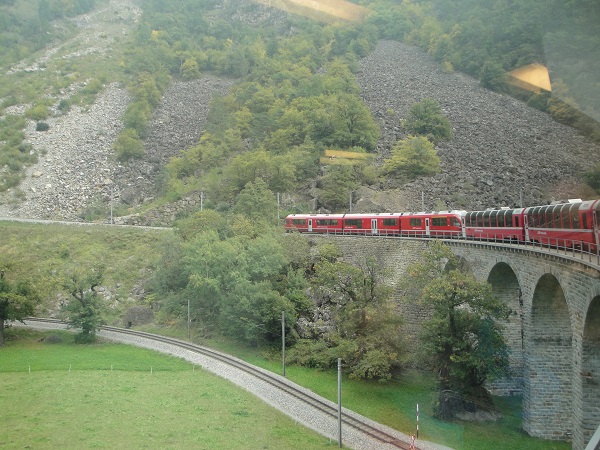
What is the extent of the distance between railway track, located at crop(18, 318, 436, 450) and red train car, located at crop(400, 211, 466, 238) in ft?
33.3

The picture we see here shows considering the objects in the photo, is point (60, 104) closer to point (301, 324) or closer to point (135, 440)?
point (301, 324)

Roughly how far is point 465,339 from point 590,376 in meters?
5.01

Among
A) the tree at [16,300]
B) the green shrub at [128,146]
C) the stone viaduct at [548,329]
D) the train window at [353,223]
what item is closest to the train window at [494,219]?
the stone viaduct at [548,329]

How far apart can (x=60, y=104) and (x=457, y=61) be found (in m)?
43.5

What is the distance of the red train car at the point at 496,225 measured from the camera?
19078mm

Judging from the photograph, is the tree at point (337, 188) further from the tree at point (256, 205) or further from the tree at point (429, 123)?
the tree at point (429, 123)

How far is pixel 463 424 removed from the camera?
53.1ft

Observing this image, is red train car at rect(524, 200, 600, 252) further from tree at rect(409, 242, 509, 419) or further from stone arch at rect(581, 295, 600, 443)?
tree at rect(409, 242, 509, 419)

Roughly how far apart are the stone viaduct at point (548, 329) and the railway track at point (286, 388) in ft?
12.5

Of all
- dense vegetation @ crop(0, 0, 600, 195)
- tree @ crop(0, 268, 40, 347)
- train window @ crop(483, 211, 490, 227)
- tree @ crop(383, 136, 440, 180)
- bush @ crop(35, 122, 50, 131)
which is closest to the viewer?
train window @ crop(483, 211, 490, 227)

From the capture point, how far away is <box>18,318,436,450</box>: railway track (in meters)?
14.6

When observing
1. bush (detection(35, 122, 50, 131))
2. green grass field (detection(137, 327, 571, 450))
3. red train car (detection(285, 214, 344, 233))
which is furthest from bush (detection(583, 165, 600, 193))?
bush (detection(35, 122, 50, 131))

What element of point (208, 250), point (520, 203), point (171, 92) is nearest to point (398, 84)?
point (171, 92)

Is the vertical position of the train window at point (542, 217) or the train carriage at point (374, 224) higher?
the train carriage at point (374, 224)
